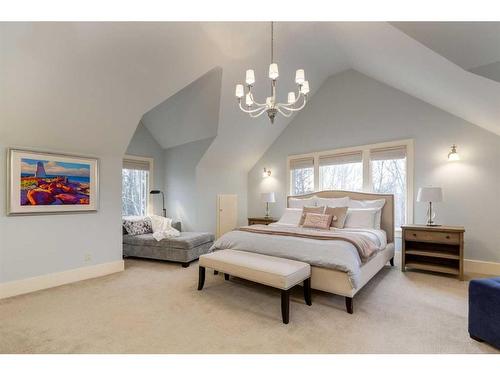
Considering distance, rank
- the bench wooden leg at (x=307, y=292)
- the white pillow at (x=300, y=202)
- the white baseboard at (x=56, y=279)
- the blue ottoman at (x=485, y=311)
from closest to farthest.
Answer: the blue ottoman at (x=485, y=311) < the bench wooden leg at (x=307, y=292) < the white baseboard at (x=56, y=279) < the white pillow at (x=300, y=202)

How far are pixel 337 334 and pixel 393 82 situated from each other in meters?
3.83

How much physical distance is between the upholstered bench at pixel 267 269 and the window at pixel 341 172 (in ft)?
8.77

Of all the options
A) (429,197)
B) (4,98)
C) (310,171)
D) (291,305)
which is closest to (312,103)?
(310,171)

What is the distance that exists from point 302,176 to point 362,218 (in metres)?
1.79

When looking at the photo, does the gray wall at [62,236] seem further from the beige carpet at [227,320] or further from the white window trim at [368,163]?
the white window trim at [368,163]

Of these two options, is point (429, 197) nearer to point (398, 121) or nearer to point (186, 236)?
point (398, 121)

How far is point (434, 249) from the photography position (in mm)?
3436

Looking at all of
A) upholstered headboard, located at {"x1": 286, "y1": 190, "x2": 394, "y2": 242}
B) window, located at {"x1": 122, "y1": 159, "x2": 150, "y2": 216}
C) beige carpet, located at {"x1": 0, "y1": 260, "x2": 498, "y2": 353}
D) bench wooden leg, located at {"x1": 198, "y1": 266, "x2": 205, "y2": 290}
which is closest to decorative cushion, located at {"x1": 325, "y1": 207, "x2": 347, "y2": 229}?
upholstered headboard, located at {"x1": 286, "y1": 190, "x2": 394, "y2": 242}

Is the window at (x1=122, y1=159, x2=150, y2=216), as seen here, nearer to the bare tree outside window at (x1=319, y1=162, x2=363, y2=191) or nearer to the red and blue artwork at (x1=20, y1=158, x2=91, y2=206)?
the red and blue artwork at (x1=20, y1=158, x2=91, y2=206)

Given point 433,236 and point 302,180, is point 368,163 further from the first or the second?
point 433,236

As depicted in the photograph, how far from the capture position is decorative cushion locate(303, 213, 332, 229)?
11.7 feet

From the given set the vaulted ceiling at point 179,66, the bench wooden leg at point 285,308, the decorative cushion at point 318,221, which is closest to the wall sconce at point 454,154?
the vaulted ceiling at point 179,66

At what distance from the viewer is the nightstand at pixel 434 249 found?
310cm
